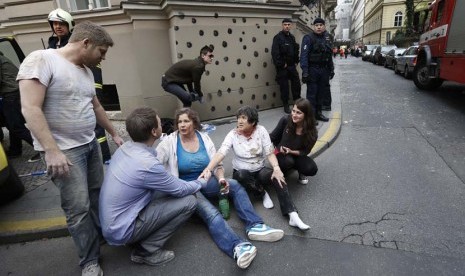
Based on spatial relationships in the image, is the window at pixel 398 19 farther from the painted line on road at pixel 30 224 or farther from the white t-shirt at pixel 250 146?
the painted line on road at pixel 30 224

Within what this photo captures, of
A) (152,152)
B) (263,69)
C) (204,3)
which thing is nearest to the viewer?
(152,152)

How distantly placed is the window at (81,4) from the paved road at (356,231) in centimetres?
575

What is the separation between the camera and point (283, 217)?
116 inches

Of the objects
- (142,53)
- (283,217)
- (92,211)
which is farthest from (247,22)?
(92,211)

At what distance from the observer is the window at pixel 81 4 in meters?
6.60

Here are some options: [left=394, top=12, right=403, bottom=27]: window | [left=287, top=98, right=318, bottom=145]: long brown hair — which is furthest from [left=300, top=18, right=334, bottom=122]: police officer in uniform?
[left=394, top=12, right=403, bottom=27]: window

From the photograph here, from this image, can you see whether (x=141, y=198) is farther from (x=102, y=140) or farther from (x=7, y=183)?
(x=102, y=140)

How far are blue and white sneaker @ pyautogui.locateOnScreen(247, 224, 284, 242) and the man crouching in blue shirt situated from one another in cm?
67

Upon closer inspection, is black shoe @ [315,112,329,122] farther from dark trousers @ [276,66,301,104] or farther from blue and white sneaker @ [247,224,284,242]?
blue and white sneaker @ [247,224,284,242]

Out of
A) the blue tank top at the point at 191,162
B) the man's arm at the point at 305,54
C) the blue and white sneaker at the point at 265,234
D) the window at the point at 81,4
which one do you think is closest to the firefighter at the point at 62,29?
the blue tank top at the point at 191,162

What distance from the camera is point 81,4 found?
6828 millimetres

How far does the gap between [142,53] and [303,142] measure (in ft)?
13.5

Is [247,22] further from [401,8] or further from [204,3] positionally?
[401,8]

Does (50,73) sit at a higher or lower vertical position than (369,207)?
higher
